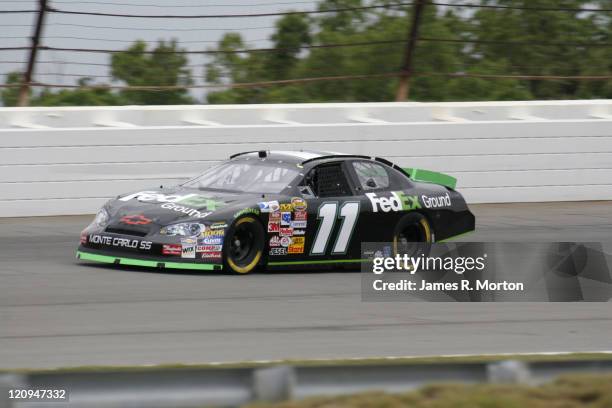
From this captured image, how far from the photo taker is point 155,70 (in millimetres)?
16688

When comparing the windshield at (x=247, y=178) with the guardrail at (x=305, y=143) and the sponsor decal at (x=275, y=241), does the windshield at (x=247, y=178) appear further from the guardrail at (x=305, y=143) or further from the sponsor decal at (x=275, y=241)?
the guardrail at (x=305, y=143)

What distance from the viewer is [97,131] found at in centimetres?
1526

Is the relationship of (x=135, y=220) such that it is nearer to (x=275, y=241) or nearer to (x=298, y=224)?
(x=275, y=241)

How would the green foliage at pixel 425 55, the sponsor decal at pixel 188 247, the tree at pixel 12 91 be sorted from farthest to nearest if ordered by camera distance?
the green foliage at pixel 425 55
the tree at pixel 12 91
the sponsor decal at pixel 188 247

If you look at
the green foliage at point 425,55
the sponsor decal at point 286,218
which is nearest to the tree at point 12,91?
the green foliage at point 425,55

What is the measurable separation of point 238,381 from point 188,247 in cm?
557

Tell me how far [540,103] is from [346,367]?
1374cm

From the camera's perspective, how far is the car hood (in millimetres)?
10773

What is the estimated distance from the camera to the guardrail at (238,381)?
16.3 ft

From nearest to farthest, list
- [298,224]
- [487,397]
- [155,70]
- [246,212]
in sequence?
[487,397], [246,212], [298,224], [155,70]

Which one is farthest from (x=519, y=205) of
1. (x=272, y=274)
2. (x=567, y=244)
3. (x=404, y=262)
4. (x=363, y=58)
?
(x=272, y=274)

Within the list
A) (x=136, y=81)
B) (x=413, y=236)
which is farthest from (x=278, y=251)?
(x=136, y=81)

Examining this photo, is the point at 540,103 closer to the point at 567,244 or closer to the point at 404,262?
the point at 567,244

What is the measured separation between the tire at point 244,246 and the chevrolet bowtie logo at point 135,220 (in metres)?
0.77
